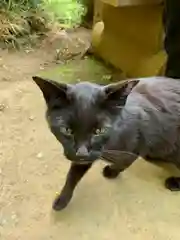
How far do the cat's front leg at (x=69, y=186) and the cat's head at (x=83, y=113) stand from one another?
0.77ft

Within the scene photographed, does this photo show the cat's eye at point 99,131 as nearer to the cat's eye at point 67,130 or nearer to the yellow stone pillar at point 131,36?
Answer: the cat's eye at point 67,130

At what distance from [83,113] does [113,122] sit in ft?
0.32

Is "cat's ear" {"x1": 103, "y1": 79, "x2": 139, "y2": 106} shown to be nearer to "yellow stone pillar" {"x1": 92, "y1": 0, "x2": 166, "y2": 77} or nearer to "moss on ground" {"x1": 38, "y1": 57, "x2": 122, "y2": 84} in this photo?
"yellow stone pillar" {"x1": 92, "y1": 0, "x2": 166, "y2": 77}

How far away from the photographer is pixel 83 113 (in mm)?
1161

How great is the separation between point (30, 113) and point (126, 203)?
65cm

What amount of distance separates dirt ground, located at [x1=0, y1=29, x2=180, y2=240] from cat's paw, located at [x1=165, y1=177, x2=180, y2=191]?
2cm

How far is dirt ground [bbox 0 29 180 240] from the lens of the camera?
1.37m

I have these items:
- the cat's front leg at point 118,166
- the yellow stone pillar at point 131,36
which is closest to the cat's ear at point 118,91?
the cat's front leg at point 118,166

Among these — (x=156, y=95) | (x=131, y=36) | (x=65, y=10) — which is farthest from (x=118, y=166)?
(x=65, y=10)

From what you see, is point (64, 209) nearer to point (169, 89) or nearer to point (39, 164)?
point (39, 164)

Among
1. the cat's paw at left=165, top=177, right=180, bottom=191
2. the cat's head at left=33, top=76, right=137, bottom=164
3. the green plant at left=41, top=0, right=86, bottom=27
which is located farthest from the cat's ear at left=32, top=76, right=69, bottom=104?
the green plant at left=41, top=0, right=86, bottom=27

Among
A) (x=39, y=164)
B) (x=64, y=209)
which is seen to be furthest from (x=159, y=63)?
(x=64, y=209)

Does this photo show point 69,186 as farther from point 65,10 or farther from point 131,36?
point 65,10

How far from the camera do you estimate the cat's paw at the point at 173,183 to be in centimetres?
155
